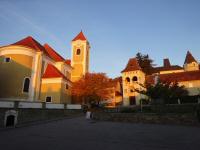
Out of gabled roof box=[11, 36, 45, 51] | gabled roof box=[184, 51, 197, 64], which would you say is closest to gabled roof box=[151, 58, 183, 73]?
gabled roof box=[184, 51, 197, 64]

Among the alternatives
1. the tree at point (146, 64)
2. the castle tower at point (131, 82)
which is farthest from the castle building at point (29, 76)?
the tree at point (146, 64)

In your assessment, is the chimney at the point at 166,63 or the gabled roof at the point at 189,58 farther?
the chimney at the point at 166,63

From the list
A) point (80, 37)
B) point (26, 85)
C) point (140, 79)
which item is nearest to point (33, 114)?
point (26, 85)

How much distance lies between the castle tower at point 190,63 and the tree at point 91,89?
1145 inches

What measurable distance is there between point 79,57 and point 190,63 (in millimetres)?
33411

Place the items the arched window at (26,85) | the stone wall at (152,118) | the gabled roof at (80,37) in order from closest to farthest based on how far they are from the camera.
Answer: the stone wall at (152,118) → the arched window at (26,85) → the gabled roof at (80,37)

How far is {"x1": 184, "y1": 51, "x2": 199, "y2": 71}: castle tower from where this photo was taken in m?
56.3

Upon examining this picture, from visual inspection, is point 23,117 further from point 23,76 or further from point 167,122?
point 167,122

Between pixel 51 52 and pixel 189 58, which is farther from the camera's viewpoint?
pixel 189 58

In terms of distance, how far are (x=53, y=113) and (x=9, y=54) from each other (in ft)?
47.6

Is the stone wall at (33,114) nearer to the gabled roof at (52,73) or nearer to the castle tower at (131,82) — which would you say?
the gabled roof at (52,73)

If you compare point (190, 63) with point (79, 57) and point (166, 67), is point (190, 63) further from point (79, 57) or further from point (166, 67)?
point (79, 57)

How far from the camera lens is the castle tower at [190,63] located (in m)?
56.3

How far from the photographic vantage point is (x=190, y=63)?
187ft
